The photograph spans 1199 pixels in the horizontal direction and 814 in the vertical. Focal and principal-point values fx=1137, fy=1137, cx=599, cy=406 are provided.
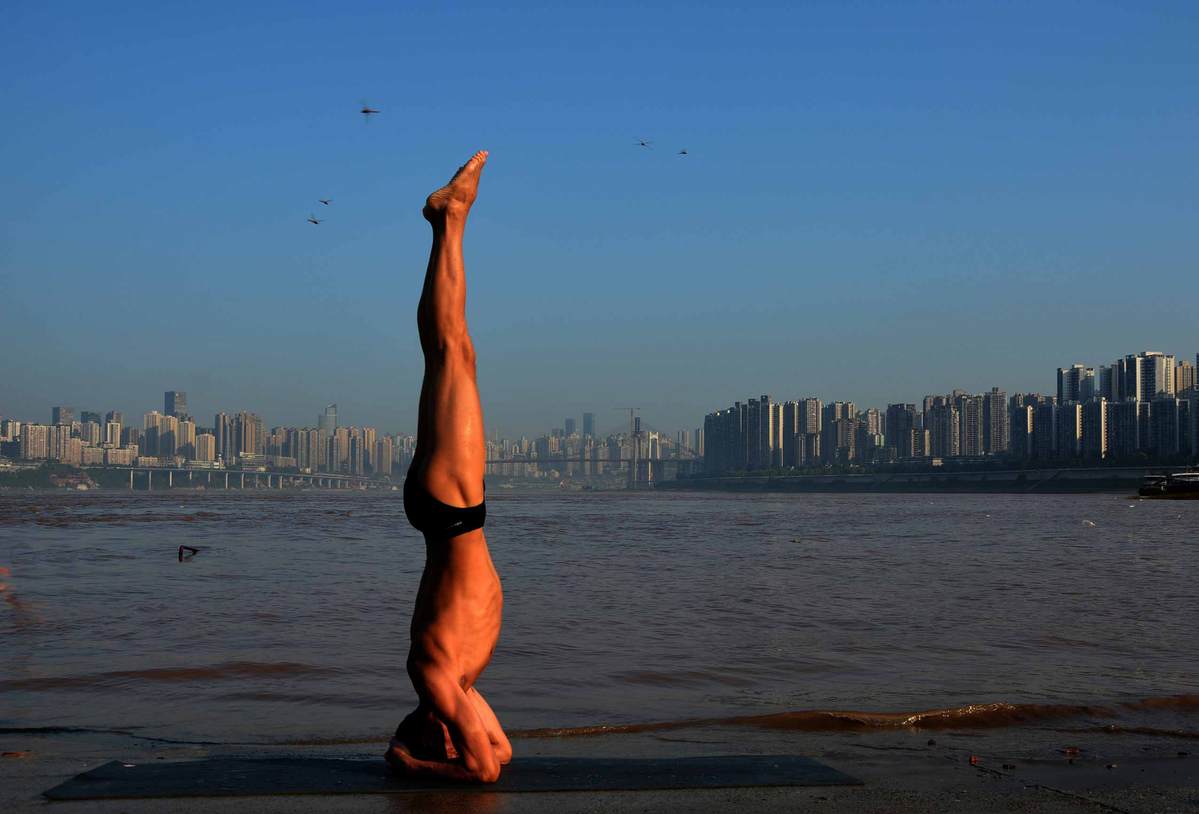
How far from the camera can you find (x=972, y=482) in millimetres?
117625

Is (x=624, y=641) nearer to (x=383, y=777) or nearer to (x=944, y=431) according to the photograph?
(x=383, y=777)

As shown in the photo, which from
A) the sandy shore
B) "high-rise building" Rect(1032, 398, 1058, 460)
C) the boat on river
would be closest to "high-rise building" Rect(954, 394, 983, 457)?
"high-rise building" Rect(1032, 398, 1058, 460)

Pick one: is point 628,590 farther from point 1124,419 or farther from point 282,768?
point 1124,419

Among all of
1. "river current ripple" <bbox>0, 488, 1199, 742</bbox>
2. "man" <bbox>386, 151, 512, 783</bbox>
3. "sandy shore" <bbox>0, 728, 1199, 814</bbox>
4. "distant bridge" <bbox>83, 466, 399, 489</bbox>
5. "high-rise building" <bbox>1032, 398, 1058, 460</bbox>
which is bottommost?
"distant bridge" <bbox>83, 466, 399, 489</bbox>

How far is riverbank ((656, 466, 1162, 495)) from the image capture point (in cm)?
10269

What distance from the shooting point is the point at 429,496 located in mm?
4965

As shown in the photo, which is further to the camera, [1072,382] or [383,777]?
[1072,382]

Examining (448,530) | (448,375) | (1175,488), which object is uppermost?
(448,375)

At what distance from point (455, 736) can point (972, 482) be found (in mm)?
119515

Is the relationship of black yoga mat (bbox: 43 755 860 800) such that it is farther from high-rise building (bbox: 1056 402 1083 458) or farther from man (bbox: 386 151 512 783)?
high-rise building (bbox: 1056 402 1083 458)

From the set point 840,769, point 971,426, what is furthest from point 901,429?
point 840,769

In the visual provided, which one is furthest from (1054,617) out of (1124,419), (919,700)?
(1124,419)

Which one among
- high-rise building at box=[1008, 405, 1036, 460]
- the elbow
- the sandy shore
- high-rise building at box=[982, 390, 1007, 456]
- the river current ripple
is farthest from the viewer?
high-rise building at box=[982, 390, 1007, 456]

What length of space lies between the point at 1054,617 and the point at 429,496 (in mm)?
9792
